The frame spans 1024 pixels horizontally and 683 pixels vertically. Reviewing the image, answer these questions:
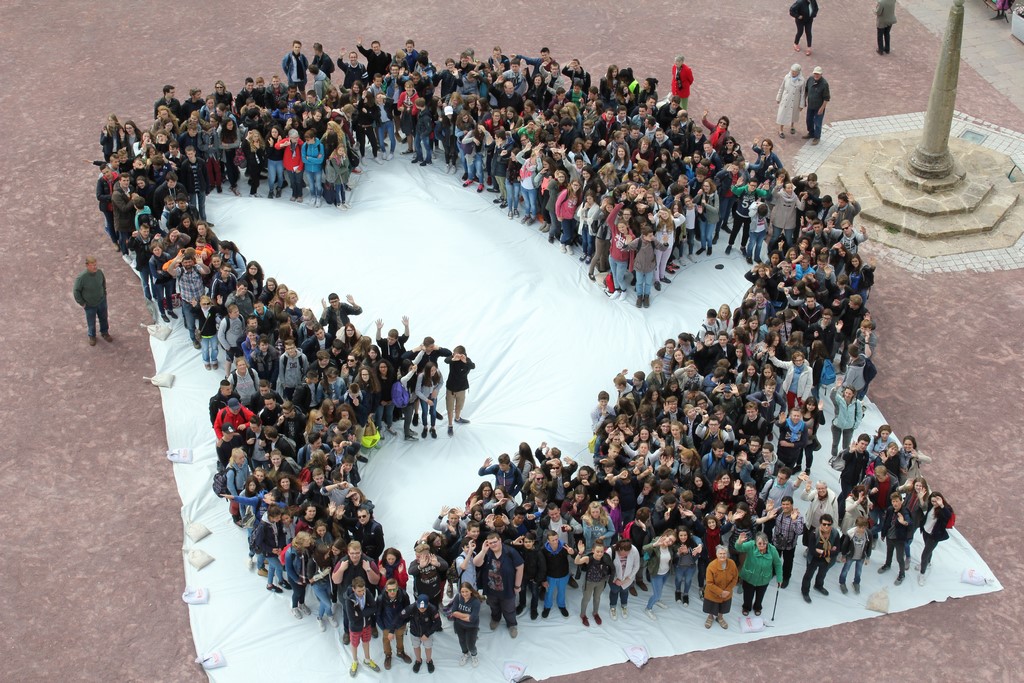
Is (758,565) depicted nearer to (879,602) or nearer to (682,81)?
(879,602)

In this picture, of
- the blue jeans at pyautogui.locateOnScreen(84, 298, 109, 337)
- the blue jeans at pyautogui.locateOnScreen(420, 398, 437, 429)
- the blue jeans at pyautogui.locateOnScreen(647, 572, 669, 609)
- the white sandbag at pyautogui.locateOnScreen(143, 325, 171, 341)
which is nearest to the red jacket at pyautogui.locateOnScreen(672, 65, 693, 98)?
the blue jeans at pyautogui.locateOnScreen(420, 398, 437, 429)

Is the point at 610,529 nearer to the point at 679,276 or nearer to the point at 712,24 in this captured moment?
the point at 679,276

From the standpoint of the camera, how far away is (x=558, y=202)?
842 inches

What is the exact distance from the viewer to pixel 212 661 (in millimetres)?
15664

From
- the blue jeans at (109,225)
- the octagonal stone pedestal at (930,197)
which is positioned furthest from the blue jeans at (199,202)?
the octagonal stone pedestal at (930,197)

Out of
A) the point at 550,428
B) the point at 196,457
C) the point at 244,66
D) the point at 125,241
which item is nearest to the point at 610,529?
the point at 550,428

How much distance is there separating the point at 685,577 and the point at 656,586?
0.38 m

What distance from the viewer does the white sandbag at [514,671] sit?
15664 mm

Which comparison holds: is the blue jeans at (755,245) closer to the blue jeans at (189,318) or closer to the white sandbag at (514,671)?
the white sandbag at (514,671)

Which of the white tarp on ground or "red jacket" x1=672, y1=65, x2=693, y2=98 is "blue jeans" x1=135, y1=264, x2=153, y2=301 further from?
"red jacket" x1=672, y1=65, x2=693, y2=98

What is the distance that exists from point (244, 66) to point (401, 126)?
19.1 ft

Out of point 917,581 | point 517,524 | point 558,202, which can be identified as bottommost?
point 917,581

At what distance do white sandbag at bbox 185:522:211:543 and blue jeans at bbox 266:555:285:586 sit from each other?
1238 millimetres

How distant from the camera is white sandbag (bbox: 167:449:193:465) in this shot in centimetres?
1828
